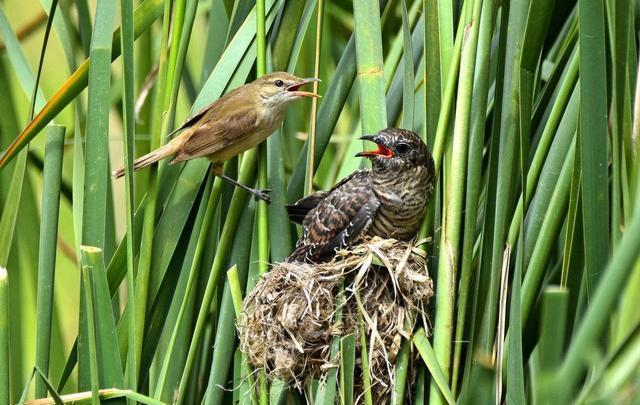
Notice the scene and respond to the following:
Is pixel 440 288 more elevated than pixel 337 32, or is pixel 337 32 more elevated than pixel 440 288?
pixel 337 32

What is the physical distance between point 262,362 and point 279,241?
348 millimetres

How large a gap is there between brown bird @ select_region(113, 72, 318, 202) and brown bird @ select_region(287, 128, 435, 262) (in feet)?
0.87

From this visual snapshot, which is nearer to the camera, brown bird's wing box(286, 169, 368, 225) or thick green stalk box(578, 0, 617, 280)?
thick green stalk box(578, 0, 617, 280)

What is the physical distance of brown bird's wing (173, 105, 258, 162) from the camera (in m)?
2.87

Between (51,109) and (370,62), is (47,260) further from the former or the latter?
(370,62)

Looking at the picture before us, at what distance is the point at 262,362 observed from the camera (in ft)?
8.28

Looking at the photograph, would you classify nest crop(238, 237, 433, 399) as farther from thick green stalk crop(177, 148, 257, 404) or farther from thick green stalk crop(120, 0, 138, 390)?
thick green stalk crop(120, 0, 138, 390)

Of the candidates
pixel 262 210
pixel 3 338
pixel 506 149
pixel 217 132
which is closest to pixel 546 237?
pixel 506 149

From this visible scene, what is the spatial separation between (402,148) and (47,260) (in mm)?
998

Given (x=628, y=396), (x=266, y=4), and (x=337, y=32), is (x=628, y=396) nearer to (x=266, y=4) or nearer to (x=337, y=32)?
(x=266, y=4)

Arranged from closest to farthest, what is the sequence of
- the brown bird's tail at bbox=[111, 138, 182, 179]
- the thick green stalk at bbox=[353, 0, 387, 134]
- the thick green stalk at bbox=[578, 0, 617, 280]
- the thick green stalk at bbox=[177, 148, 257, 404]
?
1. the thick green stalk at bbox=[578, 0, 617, 280]
2. the thick green stalk at bbox=[177, 148, 257, 404]
3. the thick green stalk at bbox=[353, 0, 387, 134]
4. the brown bird's tail at bbox=[111, 138, 182, 179]

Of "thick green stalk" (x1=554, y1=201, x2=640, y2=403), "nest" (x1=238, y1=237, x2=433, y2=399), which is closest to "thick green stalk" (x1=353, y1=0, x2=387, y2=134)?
"nest" (x1=238, y1=237, x2=433, y2=399)

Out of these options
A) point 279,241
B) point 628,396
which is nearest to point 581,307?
point 628,396

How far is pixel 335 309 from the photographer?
2598mm
